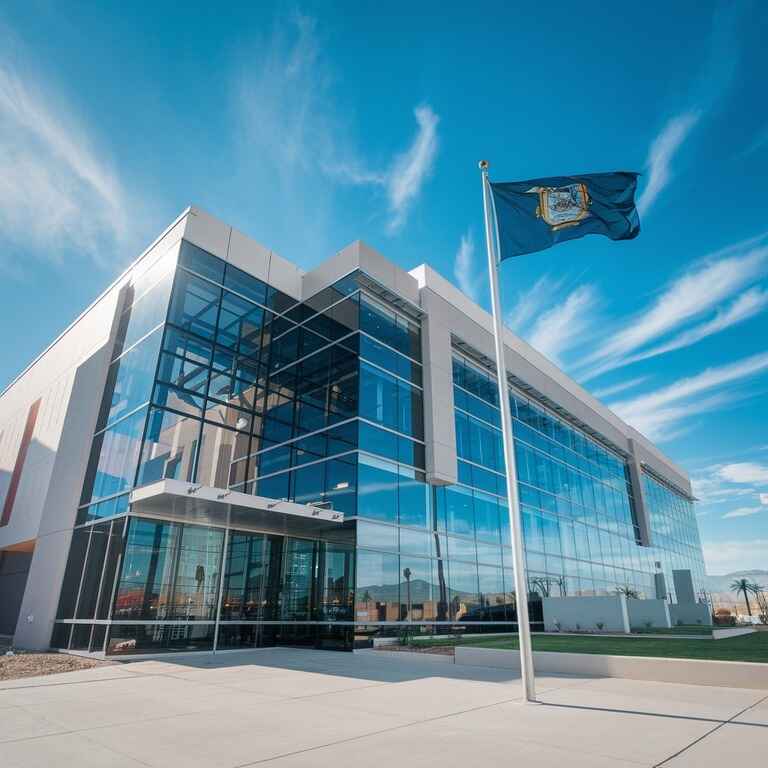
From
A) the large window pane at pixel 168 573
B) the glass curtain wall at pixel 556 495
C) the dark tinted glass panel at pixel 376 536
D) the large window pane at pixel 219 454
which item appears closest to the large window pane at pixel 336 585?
the dark tinted glass panel at pixel 376 536

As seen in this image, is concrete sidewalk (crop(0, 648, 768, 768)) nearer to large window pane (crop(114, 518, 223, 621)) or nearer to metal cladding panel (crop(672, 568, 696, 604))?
large window pane (crop(114, 518, 223, 621))

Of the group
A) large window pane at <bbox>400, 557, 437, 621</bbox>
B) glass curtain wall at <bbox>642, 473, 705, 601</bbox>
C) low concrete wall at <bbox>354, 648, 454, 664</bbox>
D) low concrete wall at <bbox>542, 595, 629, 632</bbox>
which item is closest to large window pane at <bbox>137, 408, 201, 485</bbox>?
low concrete wall at <bbox>354, 648, 454, 664</bbox>

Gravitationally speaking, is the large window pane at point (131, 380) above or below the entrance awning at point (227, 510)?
above

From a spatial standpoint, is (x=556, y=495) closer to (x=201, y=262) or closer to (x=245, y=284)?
(x=245, y=284)

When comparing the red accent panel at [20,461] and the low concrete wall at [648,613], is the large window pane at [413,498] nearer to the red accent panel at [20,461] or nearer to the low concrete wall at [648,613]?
the low concrete wall at [648,613]

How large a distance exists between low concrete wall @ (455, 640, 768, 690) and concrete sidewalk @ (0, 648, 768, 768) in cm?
28

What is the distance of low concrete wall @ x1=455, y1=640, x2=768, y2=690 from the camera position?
8.19 meters

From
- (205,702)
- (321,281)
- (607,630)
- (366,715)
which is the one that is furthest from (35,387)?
(607,630)

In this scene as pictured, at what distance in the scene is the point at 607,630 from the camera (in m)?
21.9

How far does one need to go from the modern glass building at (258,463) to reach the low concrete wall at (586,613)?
Answer: 1835mm

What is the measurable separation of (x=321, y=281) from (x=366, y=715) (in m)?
16.6

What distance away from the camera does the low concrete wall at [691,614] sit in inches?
1241

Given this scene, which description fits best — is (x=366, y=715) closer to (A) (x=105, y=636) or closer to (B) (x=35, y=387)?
(A) (x=105, y=636)

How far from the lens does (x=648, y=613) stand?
2558 centimetres
